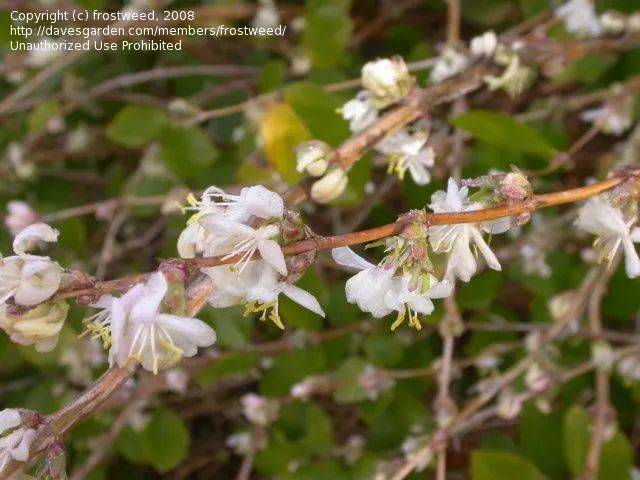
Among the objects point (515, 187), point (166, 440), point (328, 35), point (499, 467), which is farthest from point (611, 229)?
point (166, 440)

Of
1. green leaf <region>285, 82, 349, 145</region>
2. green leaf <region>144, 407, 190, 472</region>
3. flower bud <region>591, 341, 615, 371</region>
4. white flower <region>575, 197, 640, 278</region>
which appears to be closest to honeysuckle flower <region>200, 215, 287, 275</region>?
white flower <region>575, 197, 640, 278</region>

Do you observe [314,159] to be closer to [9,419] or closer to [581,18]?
[9,419]

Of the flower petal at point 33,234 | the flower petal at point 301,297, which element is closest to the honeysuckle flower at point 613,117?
the flower petal at point 301,297

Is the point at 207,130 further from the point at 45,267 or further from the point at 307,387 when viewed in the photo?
the point at 45,267

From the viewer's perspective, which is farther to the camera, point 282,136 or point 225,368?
point 225,368

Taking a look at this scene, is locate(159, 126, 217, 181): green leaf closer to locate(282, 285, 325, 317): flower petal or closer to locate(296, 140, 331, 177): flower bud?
locate(296, 140, 331, 177): flower bud

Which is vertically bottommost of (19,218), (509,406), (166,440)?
(166,440)

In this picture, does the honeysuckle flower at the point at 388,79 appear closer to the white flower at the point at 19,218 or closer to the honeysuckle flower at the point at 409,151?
the honeysuckle flower at the point at 409,151
